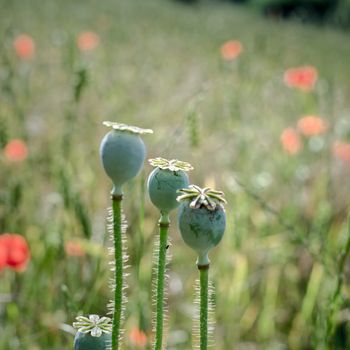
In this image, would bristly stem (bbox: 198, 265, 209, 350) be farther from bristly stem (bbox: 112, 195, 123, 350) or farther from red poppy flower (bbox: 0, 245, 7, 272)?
red poppy flower (bbox: 0, 245, 7, 272)

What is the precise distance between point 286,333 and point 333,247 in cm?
37

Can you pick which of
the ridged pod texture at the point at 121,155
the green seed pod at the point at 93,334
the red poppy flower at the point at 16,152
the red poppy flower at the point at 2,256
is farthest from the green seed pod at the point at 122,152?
the red poppy flower at the point at 16,152

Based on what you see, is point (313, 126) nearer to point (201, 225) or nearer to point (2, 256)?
point (2, 256)

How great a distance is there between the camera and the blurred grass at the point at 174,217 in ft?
4.25

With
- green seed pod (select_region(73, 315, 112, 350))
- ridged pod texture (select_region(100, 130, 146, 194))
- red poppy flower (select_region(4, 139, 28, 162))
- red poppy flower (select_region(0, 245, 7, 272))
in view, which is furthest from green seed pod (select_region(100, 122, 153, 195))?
red poppy flower (select_region(4, 139, 28, 162))

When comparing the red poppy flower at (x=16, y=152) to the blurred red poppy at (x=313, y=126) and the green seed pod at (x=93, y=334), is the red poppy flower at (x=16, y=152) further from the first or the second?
the green seed pod at (x=93, y=334)

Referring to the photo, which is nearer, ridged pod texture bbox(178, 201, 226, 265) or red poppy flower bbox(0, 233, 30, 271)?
ridged pod texture bbox(178, 201, 226, 265)

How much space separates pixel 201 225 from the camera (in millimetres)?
479

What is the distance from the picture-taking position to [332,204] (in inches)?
88.9

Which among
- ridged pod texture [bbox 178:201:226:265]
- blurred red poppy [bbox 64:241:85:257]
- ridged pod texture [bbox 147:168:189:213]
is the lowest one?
blurred red poppy [bbox 64:241:85:257]

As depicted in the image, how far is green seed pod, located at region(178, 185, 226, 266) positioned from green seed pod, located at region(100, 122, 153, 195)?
0.05 metres

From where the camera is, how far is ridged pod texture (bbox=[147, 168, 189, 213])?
51cm

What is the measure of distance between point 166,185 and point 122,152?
47 mm

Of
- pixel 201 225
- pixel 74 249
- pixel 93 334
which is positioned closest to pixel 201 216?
pixel 201 225
